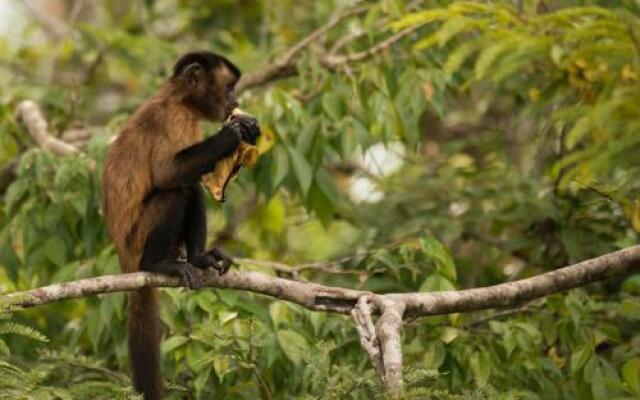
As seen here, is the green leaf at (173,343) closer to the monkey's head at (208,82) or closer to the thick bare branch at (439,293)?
the thick bare branch at (439,293)

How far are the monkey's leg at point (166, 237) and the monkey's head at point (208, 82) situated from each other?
778mm

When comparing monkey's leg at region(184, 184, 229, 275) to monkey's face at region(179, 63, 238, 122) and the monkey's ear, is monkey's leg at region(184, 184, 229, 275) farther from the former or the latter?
the monkey's ear

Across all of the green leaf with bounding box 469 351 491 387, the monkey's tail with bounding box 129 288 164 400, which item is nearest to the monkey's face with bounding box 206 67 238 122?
the monkey's tail with bounding box 129 288 164 400

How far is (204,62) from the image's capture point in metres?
6.86

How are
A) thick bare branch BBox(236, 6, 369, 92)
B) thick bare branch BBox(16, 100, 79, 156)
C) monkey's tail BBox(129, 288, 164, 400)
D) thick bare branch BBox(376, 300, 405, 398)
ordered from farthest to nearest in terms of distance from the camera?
thick bare branch BBox(236, 6, 369, 92) < thick bare branch BBox(16, 100, 79, 156) < monkey's tail BBox(129, 288, 164, 400) < thick bare branch BBox(376, 300, 405, 398)

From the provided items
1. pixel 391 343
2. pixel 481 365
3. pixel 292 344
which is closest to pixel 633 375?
pixel 481 365

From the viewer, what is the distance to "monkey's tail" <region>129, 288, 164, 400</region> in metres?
5.65

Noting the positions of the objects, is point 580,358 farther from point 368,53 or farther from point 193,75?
point 368,53

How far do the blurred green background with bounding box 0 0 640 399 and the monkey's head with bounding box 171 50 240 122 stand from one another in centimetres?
39

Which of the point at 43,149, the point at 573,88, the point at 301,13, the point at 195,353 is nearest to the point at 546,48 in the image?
the point at 573,88

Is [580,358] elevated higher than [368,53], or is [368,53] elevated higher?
[368,53]

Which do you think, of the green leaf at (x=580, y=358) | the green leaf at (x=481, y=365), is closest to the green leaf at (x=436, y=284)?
the green leaf at (x=481, y=365)

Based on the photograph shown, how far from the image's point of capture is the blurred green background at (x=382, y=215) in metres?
5.48

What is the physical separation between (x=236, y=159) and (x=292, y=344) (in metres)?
1.11
